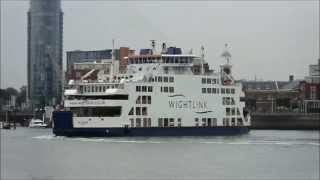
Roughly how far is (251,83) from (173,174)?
9383 centimetres

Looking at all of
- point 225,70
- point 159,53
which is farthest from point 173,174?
point 225,70

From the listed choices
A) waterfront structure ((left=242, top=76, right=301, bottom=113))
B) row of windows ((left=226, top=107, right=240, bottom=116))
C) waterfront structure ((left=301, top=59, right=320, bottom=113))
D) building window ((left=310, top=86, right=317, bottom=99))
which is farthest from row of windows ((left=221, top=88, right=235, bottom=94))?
building window ((left=310, top=86, right=317, bottom=99))

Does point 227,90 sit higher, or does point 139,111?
point 227,90

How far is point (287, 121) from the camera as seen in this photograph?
9138 centimetres

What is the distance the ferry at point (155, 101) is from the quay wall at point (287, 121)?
29.8 m

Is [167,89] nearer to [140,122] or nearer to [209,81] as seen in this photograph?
[140,122]

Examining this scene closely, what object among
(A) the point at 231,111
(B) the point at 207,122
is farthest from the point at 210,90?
(A) the point at 231,111

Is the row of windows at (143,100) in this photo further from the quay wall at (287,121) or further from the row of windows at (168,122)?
the quay wall at (287,121)

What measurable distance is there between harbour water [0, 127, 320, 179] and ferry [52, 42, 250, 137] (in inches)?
64.4

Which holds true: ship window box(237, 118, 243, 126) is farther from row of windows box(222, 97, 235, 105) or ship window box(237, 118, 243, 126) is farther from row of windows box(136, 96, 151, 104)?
row of windows box(136, 96, 151, 104)

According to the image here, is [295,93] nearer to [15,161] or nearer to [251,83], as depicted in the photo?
[251,83]

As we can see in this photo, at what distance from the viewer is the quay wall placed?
9075 cm

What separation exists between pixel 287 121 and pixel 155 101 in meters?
40.4

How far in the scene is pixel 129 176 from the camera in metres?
29.7
